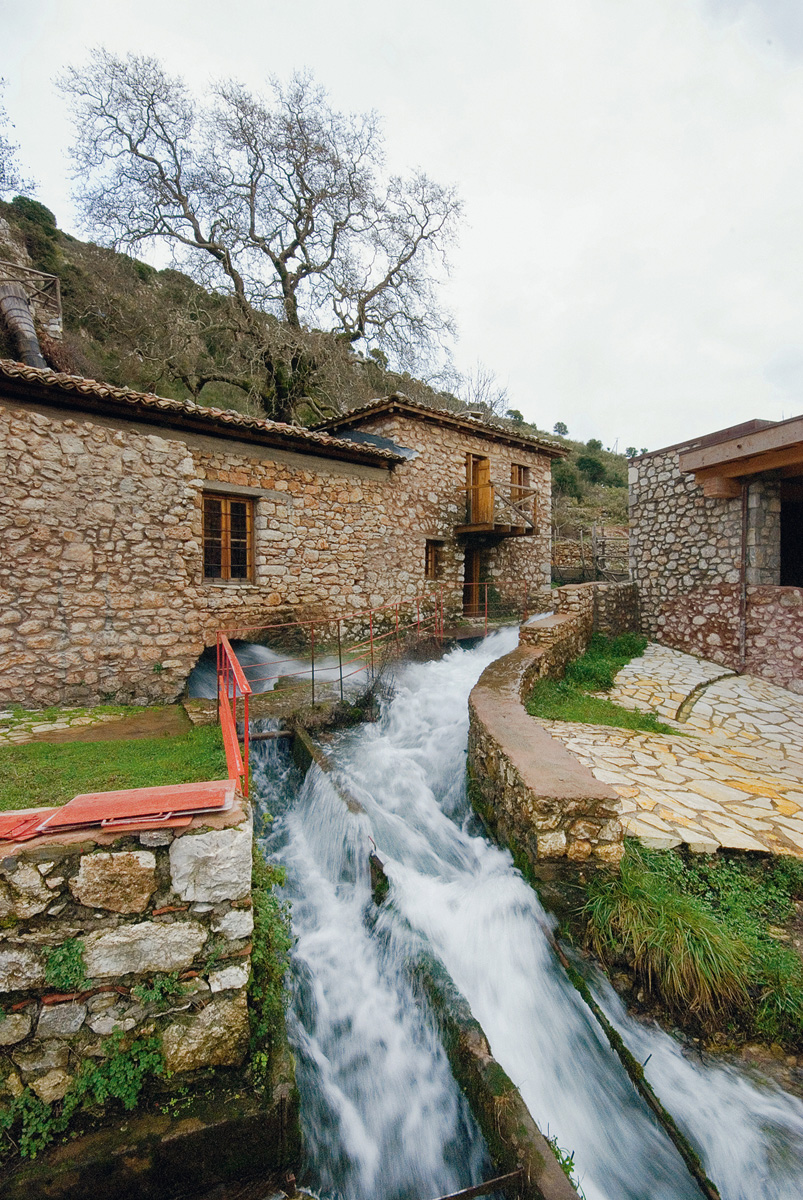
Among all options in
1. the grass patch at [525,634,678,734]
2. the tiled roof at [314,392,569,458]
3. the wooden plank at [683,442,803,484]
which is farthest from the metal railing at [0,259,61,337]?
the wooden plank at [683,442,803,484]

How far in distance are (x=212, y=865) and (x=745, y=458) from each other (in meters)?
8.65

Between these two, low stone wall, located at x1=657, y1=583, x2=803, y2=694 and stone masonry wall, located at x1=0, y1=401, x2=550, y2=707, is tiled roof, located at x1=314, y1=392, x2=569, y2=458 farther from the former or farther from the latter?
low stone wall, located at x1=657, y1=583, x2=803, y2=694

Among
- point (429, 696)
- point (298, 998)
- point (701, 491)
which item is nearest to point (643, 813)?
point (298, 998)

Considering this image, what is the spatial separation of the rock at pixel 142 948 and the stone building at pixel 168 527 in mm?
5413

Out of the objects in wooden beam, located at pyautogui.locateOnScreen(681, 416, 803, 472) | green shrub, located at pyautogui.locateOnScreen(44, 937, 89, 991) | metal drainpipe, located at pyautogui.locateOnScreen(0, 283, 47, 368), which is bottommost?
green shrub, located at pyautogui.locateOnScreen(44, 937, 89, 991)

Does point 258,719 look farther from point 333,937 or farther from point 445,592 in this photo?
point 445,592

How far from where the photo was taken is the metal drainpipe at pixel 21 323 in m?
10.8

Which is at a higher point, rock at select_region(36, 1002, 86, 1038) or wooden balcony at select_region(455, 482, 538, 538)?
wooden balcony at select_region(455, 482, 538, 538)

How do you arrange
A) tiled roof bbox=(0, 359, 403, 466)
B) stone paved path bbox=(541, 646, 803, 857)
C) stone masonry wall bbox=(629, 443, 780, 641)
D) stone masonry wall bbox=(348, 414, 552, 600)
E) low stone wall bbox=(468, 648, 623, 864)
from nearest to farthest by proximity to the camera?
low stone wall bbox=(468, 648, 623, 864), stone paved path bbox=(541, 646, 803, 857), tiled roof bbox=(0, 359, 403, 466), stone masonry wall bbox=(629, 443, 780, 641), stone masonry wall bbox=(348, 414, 552, 600)

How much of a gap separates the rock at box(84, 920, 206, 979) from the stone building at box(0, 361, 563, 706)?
541 cm

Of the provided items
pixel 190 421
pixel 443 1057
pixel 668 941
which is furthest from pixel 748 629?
pixel 190 421

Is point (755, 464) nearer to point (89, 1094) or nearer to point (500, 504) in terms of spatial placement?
point (500, 504)

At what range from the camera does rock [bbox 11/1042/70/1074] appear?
1957 mm

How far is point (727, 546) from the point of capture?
28.2ft
